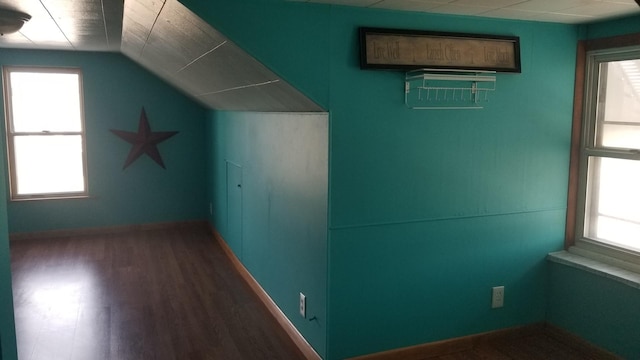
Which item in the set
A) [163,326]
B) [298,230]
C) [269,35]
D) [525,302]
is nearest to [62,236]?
[163,326]

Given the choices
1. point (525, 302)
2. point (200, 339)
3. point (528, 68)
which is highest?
point (528, 68)

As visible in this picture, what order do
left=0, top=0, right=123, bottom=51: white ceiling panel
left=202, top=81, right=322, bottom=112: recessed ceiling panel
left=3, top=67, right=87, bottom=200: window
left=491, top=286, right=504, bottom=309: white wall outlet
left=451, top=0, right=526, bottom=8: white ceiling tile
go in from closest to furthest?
left=451, top=0, right=526, bottom=8: white ceiling tile → left=202, top=81, right=322, bottom=112: recessed ceiling panel → left=0, top=0, right=123, bottom=51: white ceiling panel → left=491, top=286, right=504, bottom=309: white wall outlet → left=3, top=67, right=87, bottom=200: window

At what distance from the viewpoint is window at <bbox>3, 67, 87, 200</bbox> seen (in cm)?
545

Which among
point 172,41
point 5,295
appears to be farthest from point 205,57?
point 5,295

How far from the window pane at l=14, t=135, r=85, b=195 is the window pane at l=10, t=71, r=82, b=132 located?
0.43 feet

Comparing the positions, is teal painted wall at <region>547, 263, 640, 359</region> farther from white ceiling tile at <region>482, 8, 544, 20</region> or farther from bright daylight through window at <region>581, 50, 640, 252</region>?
white ceiling tile at <region>482, 8, 544, 20</region>

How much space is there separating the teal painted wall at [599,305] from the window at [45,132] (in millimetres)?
4957

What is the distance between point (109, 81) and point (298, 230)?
371 centimetres

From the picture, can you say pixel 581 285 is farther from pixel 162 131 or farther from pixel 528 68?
pixel 162 131

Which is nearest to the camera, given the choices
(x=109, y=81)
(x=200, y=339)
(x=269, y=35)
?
(x=269, y=35)

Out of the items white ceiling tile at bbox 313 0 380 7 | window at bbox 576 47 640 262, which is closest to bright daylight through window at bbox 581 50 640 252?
window at bbox 576 47 640 262

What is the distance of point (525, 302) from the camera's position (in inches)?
127

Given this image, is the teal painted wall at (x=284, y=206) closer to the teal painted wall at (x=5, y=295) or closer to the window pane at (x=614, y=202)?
the teal painted wall at (x=5, y=295)

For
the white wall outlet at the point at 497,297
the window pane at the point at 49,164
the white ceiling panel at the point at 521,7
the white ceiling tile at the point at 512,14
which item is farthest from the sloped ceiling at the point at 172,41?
the white wall outlet at the point at 497,297
